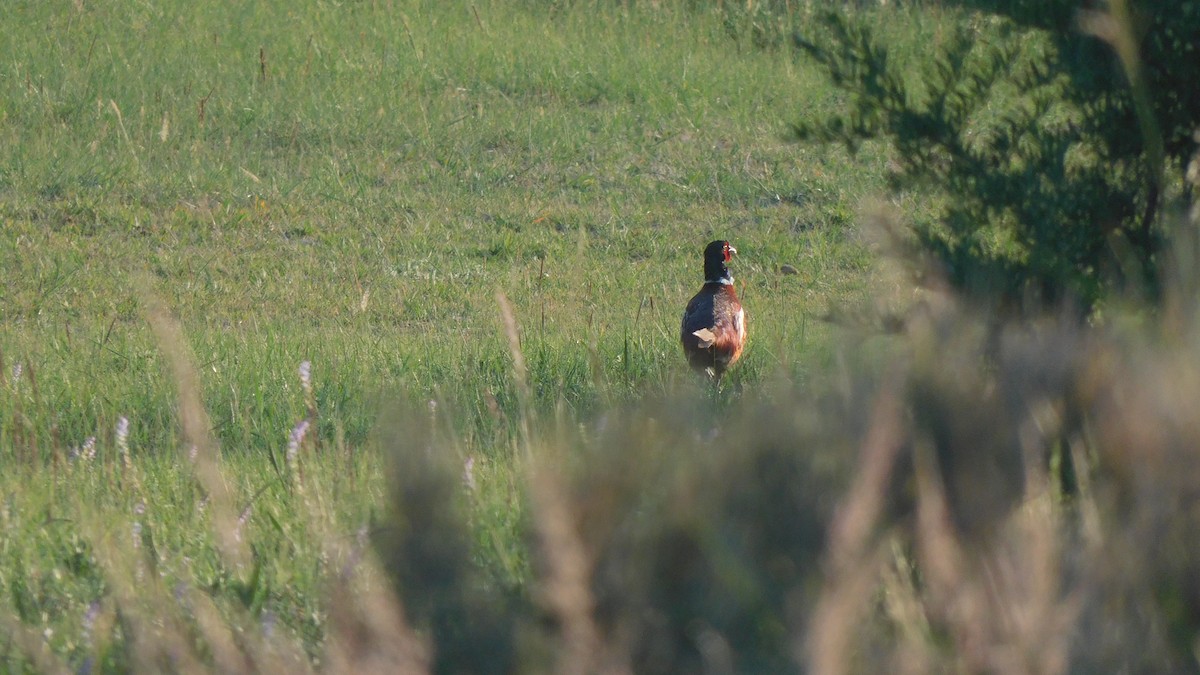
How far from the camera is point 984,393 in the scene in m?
2.42

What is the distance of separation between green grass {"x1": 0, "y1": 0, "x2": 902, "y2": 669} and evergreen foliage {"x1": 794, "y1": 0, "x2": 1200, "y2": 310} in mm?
556

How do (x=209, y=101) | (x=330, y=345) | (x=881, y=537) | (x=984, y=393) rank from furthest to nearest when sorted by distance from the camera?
(x=209, y=101) < (x=330, y=345) < (x=984, y=393) < (x=881, y=537)

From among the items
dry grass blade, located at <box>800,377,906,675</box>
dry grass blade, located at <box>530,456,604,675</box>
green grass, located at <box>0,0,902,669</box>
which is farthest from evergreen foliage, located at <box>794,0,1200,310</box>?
dry grass blade, located at <box>530,456,604,675</box>

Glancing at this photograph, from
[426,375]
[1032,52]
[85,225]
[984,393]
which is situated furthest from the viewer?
[85,225]

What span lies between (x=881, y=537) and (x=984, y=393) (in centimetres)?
44

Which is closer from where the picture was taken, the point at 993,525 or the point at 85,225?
the point at 993,525

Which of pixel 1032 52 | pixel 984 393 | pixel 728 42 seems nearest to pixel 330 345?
pixel 1032 52

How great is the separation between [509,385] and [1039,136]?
2.85 metres

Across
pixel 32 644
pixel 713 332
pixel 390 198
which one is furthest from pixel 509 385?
pixel 390 198

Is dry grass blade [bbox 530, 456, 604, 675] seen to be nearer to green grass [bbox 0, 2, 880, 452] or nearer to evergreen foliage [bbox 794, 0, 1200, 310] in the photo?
evergreen foliage [bbox 794, 0, 1200, 310]

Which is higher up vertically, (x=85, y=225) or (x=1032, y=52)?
(x=1032, y=52)

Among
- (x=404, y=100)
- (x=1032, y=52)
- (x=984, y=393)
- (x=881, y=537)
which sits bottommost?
(x=404, y=100)

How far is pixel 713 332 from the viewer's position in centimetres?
612

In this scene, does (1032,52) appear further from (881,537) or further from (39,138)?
(39,138)
